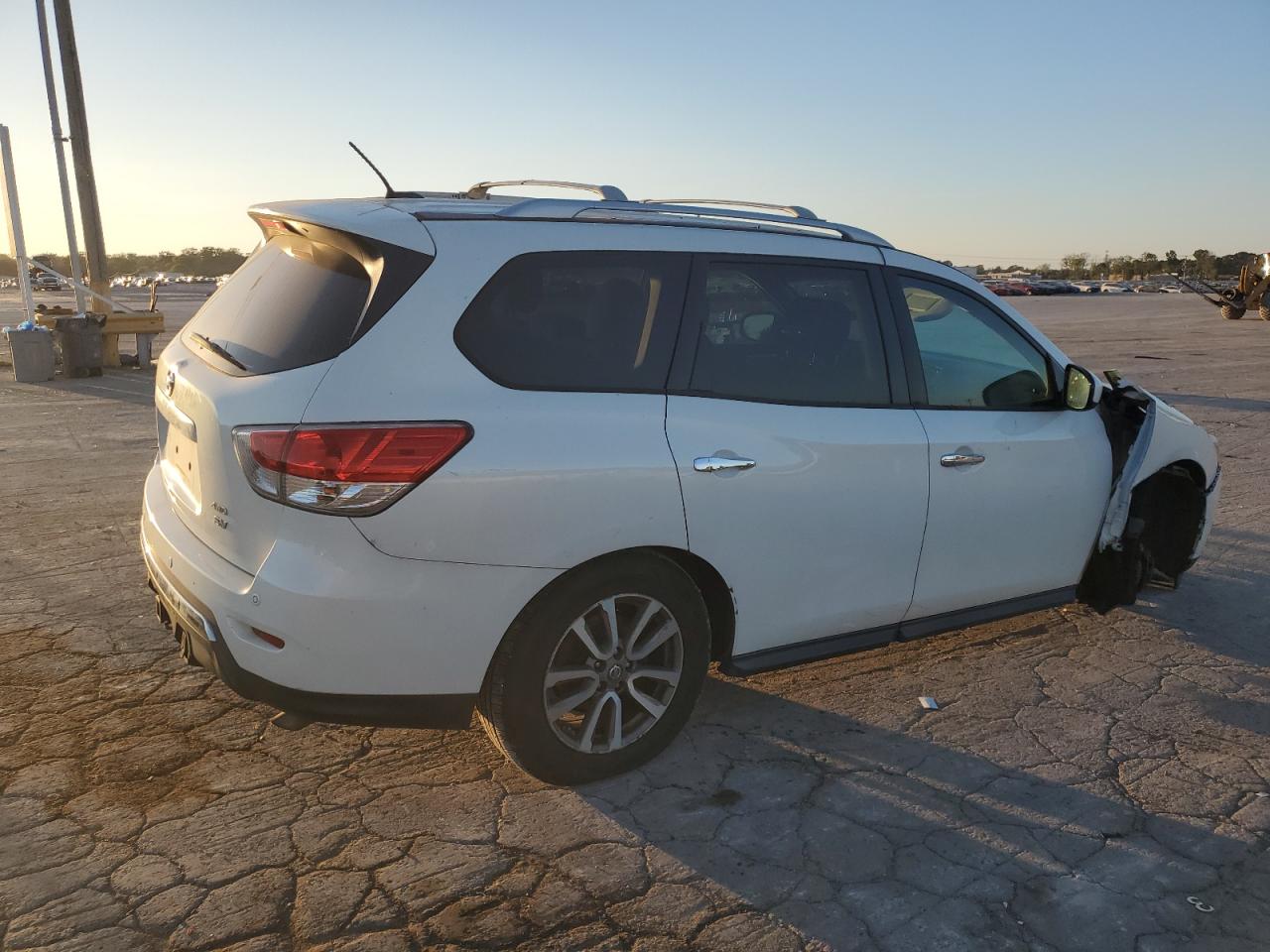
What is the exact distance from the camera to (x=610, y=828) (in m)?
3.23

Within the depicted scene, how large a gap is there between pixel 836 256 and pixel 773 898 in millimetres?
2314

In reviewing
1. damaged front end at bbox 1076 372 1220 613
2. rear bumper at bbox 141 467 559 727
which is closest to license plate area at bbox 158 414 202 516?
rear bumper at bbox 141 467 559 727

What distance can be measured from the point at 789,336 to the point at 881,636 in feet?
4.08

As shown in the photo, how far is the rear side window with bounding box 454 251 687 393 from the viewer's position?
10.3 ft

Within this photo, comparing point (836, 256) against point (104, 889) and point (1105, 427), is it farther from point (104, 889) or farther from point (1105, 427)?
point (104, 889)

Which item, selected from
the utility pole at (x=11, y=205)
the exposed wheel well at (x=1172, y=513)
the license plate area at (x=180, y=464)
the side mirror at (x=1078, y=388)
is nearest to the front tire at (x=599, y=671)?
the license plate area at (x=180, y=464)

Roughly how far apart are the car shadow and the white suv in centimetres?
32

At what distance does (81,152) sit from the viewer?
673 inches

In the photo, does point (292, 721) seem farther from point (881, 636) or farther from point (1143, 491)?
point (1143, 491)

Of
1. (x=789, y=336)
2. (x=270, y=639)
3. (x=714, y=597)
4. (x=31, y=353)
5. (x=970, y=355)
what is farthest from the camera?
(x=31, y=353)

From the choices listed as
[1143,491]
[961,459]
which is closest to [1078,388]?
[961,459]

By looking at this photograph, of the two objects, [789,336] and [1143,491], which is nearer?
[789,336]

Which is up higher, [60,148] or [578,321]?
[60,148]

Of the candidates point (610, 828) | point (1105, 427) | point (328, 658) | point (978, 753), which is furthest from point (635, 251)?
point (1105, 427)
